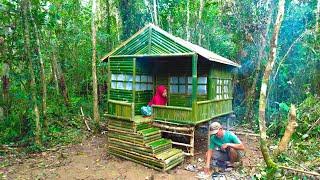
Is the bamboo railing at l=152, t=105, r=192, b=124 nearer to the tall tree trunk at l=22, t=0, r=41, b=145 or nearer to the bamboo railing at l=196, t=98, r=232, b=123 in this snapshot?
the bamboo railing at l=196, t=98, r=232, b=123

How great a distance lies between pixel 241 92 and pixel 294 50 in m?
4.40

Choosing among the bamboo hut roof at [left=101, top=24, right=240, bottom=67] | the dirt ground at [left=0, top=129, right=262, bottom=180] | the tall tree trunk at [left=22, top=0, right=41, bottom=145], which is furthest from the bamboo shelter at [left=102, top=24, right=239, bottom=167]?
the tall tree trunk at [left=22, top=0, right=41, bottom=145]

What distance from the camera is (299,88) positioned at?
59.0 ft


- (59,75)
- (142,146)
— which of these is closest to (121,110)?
(142,146)

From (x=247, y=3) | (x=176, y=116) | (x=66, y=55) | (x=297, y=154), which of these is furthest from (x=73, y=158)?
(x=247, y=3)

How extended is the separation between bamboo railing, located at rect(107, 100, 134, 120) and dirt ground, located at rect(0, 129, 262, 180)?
1573 millimetres

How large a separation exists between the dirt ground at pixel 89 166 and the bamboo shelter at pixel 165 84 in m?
0.49

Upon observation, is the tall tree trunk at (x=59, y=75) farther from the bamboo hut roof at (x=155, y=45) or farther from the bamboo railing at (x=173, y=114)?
the bamboo railing at (x=173, y=114)

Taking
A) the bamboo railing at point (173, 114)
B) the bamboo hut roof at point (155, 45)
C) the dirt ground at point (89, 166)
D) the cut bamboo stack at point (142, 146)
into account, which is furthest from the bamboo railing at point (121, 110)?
the bamboo hut roof at point (155, 45)

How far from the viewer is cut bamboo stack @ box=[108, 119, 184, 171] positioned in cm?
937

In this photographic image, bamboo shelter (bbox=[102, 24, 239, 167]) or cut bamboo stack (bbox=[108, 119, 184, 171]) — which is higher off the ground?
bamboo shelter (bbox=[102, 24, 239, 167])

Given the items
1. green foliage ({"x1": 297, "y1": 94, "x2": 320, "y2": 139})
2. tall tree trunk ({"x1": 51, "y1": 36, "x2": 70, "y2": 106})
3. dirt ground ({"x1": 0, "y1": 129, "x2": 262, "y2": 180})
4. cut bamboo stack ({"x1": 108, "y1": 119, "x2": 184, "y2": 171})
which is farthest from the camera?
tall tree trunk ({"x1": 51, "y1": 36, "x2": 70, "y2": 106})

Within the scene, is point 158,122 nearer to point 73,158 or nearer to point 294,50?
point 73,158

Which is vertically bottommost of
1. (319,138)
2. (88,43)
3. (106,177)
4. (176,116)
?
(106,177)
